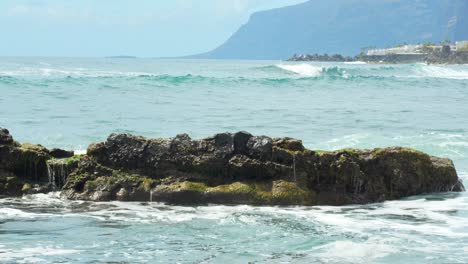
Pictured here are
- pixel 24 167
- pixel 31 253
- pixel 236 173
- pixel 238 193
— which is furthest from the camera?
pixel 24 167

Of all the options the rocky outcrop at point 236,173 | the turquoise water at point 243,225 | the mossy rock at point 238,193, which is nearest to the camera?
the turquoise water at point 243,225

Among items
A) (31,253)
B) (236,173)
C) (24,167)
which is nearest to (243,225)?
(236,173)

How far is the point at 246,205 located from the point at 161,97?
86.3 ft

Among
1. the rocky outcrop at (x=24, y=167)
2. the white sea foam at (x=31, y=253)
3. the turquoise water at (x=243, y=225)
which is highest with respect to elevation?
the rocky outcrop at (x=24, y=167)

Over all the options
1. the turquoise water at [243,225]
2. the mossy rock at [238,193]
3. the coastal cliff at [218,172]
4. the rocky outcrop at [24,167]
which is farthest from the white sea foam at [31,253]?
the rocky outcrop at [24,167]

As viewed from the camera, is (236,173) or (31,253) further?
(236,173)

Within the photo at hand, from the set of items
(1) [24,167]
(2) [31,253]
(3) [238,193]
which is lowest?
(2) [31,253]

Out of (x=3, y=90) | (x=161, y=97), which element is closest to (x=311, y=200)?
(x=161, y=97)

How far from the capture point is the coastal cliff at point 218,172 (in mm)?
11281

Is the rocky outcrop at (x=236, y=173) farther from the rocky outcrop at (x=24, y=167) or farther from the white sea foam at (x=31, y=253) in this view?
the white sea foam at (x=31, y=253)

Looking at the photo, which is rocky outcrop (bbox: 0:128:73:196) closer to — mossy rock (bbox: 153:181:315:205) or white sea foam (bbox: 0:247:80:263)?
mossy rock (bbox: 153:181:315:205)

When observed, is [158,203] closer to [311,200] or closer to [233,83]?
[311,200]

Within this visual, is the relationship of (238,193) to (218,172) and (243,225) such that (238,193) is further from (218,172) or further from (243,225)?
(243,225)

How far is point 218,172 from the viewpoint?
1157 cm
